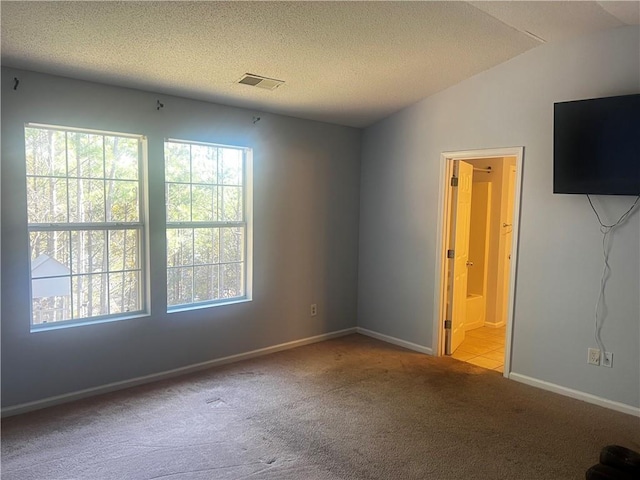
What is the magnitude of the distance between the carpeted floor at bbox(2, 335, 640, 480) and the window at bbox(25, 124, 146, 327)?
0.75 m

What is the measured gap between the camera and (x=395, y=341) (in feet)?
16.0

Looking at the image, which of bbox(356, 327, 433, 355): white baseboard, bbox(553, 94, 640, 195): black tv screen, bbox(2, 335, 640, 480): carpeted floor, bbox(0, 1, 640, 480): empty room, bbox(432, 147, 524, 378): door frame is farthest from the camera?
bbox(356, 327, 433, 355): white baseboard

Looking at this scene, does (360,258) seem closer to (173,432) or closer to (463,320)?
(463,320)

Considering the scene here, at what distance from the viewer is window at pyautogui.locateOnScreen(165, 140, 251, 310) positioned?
3.86 m

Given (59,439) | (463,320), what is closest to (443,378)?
(463,320)

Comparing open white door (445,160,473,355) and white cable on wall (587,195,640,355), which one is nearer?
white cable on wall (587,195,640,355)

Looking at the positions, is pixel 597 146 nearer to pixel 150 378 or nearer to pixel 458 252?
pixel 458 252

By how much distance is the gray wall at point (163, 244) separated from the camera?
3082 millimetres

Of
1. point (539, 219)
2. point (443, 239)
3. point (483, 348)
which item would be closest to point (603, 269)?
point (539, 219)

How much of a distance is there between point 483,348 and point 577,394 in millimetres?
1323

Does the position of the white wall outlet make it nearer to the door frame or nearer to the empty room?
the empty room

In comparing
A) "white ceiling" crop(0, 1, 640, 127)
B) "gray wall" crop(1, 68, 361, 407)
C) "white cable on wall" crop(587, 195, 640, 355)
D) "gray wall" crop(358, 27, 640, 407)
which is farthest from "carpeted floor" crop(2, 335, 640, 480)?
"white ceiling" crop(0, 1, 640, 127)

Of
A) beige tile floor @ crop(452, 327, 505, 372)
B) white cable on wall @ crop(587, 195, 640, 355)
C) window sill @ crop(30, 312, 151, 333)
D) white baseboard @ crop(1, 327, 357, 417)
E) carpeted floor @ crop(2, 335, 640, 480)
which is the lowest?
carpeted floor @ crop(2, 335, 640, 480)

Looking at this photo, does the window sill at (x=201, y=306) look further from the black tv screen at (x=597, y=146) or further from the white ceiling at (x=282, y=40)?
the black tv screen at (x=597, y=146)
